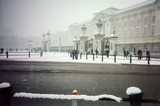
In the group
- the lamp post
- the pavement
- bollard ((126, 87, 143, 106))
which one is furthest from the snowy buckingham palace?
bollard ((126, 87, 143, 106))

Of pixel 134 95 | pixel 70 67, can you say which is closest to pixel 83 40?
pixel 70 67

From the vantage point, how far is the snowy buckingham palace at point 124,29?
447 centimetres

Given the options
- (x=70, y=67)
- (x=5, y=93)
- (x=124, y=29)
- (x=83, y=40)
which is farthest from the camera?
(x=70, y=67)

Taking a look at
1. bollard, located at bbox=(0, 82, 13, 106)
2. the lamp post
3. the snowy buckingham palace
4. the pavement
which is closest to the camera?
bollard, located at bbox=(0, 82, 13, 106)

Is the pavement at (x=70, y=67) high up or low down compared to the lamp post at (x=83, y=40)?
down

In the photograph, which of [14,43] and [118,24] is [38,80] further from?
[118,24]

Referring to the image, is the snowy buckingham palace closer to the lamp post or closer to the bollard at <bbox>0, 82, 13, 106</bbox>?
the lamp post

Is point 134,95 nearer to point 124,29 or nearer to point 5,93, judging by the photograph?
point 5,93

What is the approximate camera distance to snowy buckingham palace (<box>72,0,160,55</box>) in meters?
4.47

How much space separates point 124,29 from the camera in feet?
16.1

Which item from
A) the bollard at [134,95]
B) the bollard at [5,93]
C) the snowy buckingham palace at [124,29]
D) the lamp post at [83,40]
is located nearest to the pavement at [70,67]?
the lamp post at [83,40]

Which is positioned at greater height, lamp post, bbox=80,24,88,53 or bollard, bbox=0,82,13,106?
lamp post, bbox=80,24,88,53

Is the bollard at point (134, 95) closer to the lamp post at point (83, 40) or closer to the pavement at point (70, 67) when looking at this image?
the lamp post at point (83, 40)

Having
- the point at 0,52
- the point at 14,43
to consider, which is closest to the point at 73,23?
the point at 14,43
